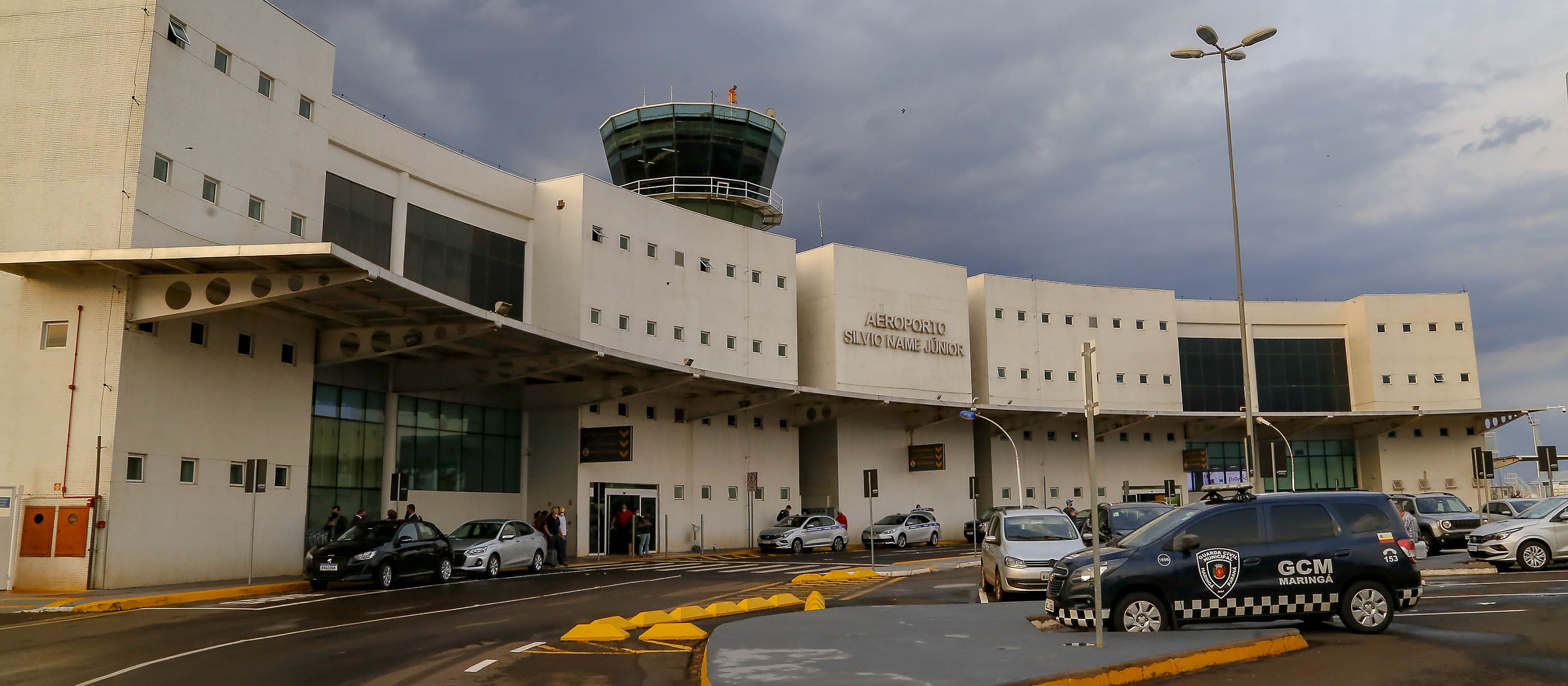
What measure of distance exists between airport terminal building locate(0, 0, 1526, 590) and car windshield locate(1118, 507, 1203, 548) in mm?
2854

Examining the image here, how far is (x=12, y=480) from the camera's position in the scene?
70.1 feet

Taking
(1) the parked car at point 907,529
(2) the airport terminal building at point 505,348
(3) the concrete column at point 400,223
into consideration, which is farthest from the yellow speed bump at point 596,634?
(1) the parked car at point 907,529

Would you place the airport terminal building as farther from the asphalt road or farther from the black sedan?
the asphalt road

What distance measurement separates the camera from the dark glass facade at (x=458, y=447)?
108ft

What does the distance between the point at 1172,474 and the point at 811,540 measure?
28.8 meters

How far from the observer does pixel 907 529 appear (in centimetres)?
4359

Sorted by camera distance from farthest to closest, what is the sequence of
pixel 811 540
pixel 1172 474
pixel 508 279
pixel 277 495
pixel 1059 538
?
1. pixel 1172 474
2. pixel 811 540
3. pixel 508 279
4. pixel 277 495
5. pixel 1059 538

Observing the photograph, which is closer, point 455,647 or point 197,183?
point 455,647

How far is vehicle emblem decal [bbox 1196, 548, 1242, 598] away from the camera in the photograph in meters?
11.8

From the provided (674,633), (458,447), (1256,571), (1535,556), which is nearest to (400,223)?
(458,447)

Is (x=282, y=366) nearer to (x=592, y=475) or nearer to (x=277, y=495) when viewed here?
(x=277, y=495)

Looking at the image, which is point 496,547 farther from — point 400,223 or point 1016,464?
point 1016,464

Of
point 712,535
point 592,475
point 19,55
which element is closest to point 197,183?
point 19,55

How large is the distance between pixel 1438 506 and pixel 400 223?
2980 centimetres
